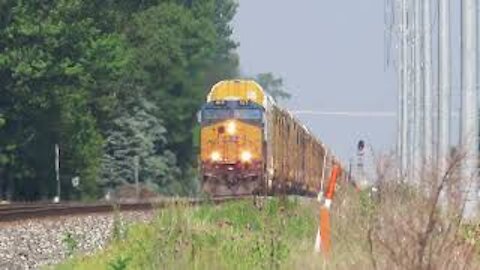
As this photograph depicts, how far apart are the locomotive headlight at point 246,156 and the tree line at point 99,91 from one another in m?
6.37

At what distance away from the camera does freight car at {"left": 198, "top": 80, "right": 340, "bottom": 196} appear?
41031 mm

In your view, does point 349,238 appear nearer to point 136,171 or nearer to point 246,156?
point 246,156

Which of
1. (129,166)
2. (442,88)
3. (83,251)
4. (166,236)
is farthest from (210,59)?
(166,236)

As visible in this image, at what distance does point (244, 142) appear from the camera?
41781 millimetres

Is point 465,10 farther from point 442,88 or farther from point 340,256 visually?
point 340,256

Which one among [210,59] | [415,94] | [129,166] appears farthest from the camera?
[129,166]

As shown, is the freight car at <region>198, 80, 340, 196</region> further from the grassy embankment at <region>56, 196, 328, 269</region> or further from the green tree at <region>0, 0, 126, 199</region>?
the grassy embankment at <region>56, 196, 328, 269</region>

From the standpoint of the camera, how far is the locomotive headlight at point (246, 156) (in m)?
41.9

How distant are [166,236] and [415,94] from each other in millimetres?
21299

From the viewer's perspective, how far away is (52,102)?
5697 centimetres

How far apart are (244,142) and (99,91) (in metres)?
25.0

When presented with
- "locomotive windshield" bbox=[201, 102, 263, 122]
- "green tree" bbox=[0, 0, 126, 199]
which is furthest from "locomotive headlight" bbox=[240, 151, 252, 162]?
"green tree" bbox=[0, 0, 126, 199]

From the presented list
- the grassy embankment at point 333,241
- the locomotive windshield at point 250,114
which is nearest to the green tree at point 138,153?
the locomotive windshield at point 250,114

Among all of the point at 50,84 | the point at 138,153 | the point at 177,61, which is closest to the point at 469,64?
the point at 177,61
